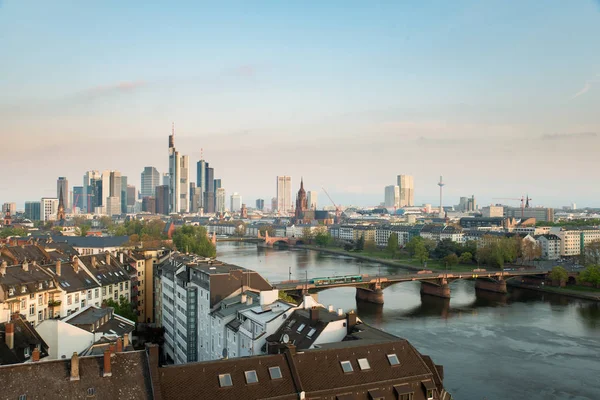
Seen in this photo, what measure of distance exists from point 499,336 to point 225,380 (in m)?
25.5

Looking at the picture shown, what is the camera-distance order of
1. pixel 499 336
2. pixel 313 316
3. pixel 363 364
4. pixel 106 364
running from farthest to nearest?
1. pixel 499 336
2. pixel 313 316
3. pixel 363 364
4. pixel 106 364

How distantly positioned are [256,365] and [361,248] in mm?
85554

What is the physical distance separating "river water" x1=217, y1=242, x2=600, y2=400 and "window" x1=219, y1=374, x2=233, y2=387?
13.3 metres

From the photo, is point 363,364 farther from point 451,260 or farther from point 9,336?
point 451,260

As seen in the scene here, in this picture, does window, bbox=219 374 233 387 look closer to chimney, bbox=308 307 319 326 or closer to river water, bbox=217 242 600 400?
chimney, bbox=308 307 319 326

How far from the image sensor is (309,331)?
19234mm

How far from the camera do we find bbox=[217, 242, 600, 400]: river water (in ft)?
85.8

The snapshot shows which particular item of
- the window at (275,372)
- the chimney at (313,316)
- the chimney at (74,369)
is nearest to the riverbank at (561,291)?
the chimney at (313,316)

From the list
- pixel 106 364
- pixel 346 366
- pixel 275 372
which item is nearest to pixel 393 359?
pixel 346 366

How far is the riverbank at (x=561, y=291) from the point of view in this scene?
4941cm

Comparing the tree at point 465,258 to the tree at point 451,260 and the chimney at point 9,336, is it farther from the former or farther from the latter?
the chimney at point 9,336

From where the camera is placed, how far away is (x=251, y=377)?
14055 millimetres

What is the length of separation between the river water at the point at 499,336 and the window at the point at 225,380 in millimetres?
13306

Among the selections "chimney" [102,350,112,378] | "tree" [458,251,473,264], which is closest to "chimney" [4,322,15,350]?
"chimney" [102,350,112,378]
